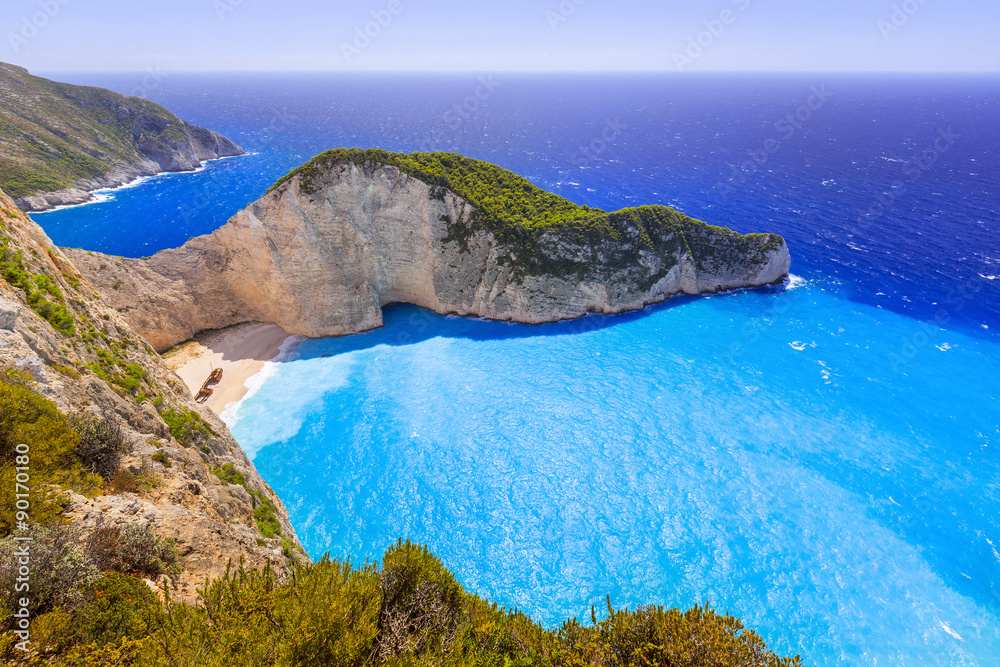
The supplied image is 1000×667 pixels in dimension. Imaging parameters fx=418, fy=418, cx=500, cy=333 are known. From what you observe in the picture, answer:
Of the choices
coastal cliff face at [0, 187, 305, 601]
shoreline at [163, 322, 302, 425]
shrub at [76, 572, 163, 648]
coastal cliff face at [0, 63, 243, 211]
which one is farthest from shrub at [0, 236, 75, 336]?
coastal cliff face at [0, 63, 243, 211]

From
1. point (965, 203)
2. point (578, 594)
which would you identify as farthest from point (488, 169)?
point (965, 203)

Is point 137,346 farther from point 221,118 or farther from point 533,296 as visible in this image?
point 221,118

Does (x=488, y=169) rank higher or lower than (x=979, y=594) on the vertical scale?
higher

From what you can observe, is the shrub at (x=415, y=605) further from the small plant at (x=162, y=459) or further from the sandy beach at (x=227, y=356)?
the sandy beach at (x=227, y=356)

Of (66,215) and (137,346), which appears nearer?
(137,346)

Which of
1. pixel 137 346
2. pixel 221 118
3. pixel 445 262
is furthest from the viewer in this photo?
pixel 221 118

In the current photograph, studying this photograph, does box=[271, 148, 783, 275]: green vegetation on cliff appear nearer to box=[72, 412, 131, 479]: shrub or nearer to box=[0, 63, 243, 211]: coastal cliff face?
box=[72, 412, 131, 479]: shrub
